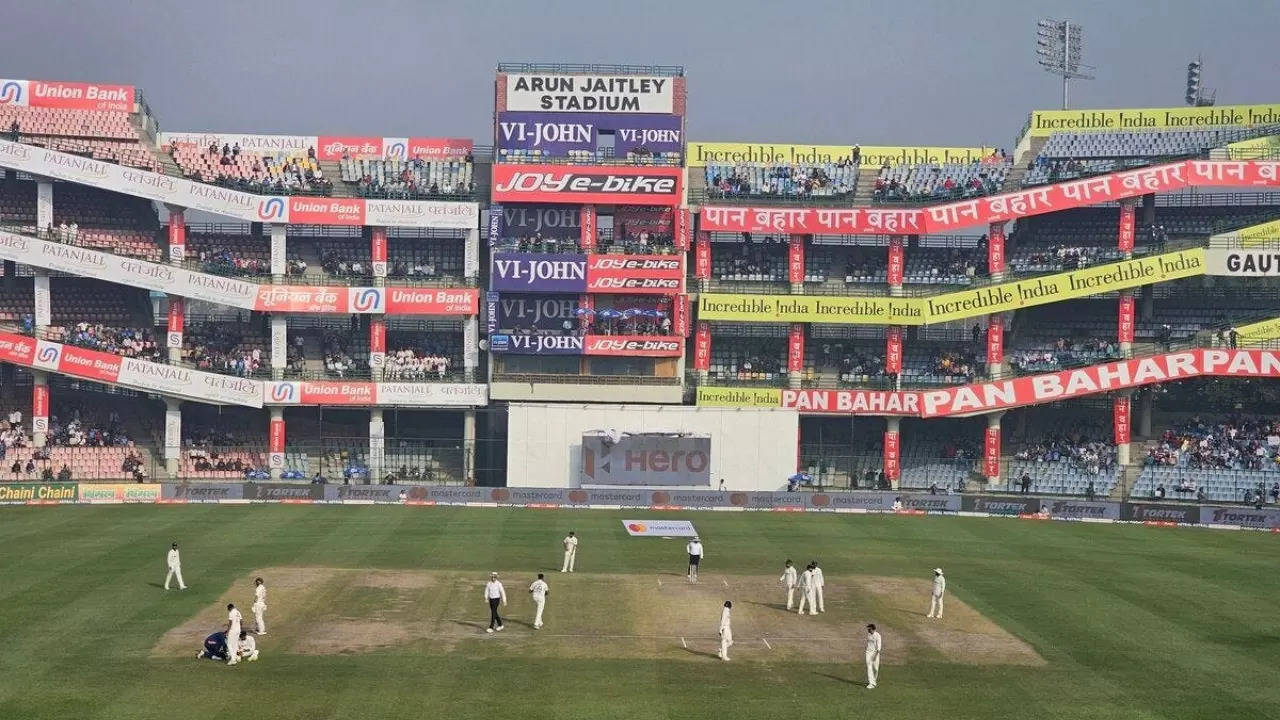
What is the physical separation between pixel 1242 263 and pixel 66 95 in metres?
67.5

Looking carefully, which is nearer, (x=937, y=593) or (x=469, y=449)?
(x=937, y=593)

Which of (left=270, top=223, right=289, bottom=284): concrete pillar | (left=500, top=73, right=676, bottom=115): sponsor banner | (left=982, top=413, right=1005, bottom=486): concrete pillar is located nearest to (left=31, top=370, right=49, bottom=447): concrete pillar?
(left=270, top=223, right=289, bottom=284): concrete pillar

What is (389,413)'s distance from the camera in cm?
8338

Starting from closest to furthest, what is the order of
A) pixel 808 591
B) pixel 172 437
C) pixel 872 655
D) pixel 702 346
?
pixel 872 655
pixel 808 591
pixel 172 437
pixel 702 346

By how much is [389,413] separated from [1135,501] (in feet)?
138

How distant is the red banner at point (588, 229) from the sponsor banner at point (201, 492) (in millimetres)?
23443

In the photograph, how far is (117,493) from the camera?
6894 centimetres

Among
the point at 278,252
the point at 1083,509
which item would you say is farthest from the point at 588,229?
the point at 1083,509

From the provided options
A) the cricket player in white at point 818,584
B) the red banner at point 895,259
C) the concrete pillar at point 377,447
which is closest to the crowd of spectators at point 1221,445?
the red banner at point 895,259

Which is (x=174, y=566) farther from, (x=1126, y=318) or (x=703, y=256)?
(x=1126, y=318)

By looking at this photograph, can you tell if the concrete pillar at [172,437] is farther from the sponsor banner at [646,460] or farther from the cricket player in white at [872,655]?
the cricket player in white at [872,655]

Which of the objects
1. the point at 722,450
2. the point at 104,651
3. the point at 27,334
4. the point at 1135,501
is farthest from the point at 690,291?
the point at 104,651

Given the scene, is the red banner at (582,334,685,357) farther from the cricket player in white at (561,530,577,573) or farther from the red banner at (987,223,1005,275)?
the cricket player in white at (561,530,577,573)

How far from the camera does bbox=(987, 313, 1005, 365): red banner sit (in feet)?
267
